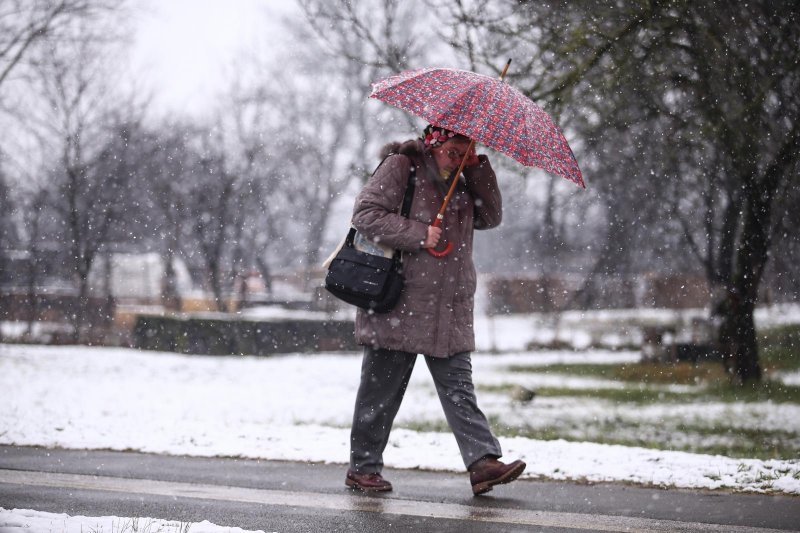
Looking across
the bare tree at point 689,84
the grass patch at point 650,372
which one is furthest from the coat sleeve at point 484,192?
the grass patch at point 650,372

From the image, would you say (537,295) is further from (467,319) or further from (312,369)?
(467,319)

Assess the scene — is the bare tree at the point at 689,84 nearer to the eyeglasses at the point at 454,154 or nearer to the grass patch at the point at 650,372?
the grass patch at the point at 650,372

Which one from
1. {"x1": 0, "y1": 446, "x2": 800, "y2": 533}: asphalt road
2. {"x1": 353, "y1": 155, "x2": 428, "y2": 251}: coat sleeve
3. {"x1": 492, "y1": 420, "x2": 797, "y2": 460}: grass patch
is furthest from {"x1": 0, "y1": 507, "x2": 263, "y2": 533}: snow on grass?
{"x1": 492, "y1": 420, "x2": 797, "y2": 460}: grass patch

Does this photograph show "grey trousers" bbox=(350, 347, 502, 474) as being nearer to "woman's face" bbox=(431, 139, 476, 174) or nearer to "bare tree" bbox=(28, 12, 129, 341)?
"woman's face" bbox=(431, 139, 476, 174)

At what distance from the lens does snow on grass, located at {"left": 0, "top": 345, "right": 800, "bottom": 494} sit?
564cm

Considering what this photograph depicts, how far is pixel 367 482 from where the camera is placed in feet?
16.3

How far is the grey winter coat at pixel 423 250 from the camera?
4.81 meters

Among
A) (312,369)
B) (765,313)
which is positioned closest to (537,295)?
(765,313)


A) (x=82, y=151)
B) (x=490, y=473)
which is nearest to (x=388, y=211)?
(x=490, y=473)

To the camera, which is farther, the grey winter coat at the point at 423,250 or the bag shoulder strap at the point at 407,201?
the bag shoulder strap at the point at 407,201

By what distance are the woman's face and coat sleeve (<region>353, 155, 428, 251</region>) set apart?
0.51 feet

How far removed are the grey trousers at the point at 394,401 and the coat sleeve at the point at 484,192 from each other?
2.38ft

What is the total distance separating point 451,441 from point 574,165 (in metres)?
2.56

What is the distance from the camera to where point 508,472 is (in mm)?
4660
